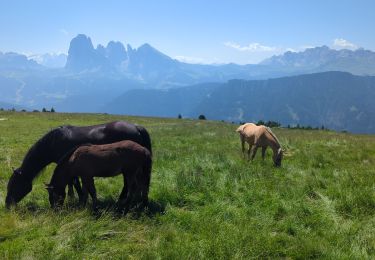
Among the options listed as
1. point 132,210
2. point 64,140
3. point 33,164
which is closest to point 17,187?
point 33,164

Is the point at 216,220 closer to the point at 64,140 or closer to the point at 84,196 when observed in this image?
the point at 84,196

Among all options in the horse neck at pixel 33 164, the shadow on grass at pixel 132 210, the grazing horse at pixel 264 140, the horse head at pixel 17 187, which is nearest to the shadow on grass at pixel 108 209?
the shadow on grass at pixel 132 210

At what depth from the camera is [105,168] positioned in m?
10.3

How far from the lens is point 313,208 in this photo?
9.95 meters

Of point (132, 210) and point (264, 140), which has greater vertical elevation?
point (264, 140)

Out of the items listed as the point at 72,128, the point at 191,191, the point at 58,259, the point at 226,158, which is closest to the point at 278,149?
the point at 226,158

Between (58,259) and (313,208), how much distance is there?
21.0 ft

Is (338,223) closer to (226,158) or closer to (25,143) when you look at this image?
(226,158)

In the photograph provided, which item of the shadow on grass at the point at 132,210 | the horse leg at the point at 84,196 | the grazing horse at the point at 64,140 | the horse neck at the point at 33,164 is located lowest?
the shadow on grass at the point at 132,210

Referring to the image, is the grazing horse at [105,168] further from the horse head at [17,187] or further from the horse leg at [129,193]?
the horse head at [17,187]

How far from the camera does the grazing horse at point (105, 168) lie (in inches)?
404

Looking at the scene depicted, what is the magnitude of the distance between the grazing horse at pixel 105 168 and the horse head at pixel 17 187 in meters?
1.33

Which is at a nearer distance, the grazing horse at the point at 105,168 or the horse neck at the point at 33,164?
the grazing horse at the point at 105,168

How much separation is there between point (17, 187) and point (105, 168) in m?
3.19
